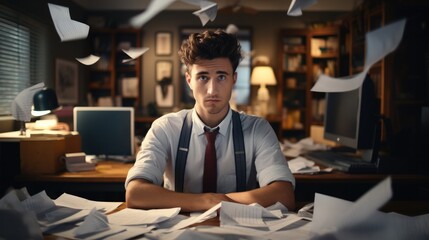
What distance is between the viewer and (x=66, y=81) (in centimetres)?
531

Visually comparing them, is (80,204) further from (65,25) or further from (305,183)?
(305,183)

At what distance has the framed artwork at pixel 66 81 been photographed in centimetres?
501

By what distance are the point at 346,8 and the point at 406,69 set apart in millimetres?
3012

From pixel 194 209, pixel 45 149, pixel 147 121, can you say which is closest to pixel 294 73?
pixel 147 121

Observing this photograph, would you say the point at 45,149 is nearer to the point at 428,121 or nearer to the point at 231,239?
the point at 231,239

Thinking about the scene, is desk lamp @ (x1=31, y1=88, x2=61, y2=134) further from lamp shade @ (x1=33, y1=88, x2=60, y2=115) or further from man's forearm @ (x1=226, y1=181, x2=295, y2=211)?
man's forearm @ (x1=226, y1=181, x2=295, y2=211)

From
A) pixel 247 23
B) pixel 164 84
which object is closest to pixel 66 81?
pixel 164 84

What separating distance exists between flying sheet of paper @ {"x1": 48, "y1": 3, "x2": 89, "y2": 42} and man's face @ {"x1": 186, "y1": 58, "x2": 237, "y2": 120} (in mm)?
878

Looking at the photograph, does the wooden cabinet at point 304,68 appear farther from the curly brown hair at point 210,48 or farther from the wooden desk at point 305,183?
the curly brown hair at point 210,48

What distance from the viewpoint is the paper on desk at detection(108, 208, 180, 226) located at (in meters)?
0.95

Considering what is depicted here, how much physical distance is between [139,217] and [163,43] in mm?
5599

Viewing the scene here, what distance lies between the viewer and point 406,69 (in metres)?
3.61

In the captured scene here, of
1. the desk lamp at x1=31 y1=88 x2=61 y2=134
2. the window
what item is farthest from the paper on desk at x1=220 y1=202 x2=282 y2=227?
the window

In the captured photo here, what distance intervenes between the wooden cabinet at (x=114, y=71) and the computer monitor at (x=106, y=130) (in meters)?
3.61
